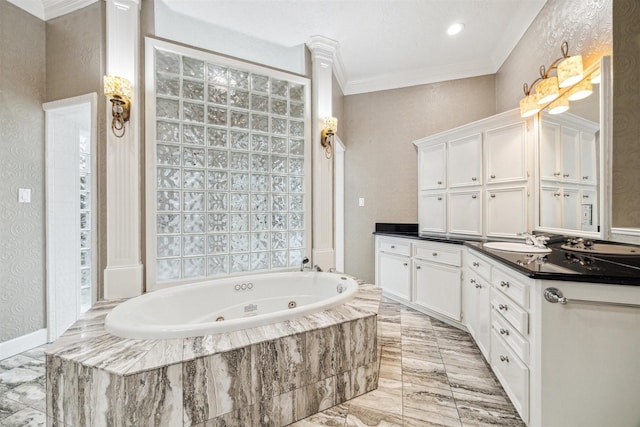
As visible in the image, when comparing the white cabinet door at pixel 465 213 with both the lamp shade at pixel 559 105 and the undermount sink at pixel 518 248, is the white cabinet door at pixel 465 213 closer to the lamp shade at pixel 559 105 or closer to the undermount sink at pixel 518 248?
the undermount sink at pixel 518 248

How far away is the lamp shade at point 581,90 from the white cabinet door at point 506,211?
2.36 ft

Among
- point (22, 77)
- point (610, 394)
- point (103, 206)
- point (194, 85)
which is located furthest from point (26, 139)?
point (610, 394)

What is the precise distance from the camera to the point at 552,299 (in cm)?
107

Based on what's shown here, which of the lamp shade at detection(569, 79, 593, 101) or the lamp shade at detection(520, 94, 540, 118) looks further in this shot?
the lamp shade at detection(520, 94, 540, 118)

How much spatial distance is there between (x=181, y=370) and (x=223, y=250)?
4.01 ft

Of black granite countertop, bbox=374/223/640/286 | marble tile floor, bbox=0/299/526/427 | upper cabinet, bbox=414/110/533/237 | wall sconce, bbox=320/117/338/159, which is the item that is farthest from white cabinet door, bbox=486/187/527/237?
wall sconce, bbox=320/117/338/159

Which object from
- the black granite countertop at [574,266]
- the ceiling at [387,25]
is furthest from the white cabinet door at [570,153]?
the ceiling at [387,25]

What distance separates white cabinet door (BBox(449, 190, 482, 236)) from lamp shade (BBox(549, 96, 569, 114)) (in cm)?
81

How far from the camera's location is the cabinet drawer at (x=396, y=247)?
2752 millimetres

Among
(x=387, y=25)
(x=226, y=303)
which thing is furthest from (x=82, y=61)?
(x=387, y=25)

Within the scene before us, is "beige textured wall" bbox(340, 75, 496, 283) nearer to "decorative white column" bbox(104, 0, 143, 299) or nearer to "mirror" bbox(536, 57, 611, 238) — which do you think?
"mirror" bbox(536, 57, 611, 238)

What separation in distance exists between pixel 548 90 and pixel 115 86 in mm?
2921

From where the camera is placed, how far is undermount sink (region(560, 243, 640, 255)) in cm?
130

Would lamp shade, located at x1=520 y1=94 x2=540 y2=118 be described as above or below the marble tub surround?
above
